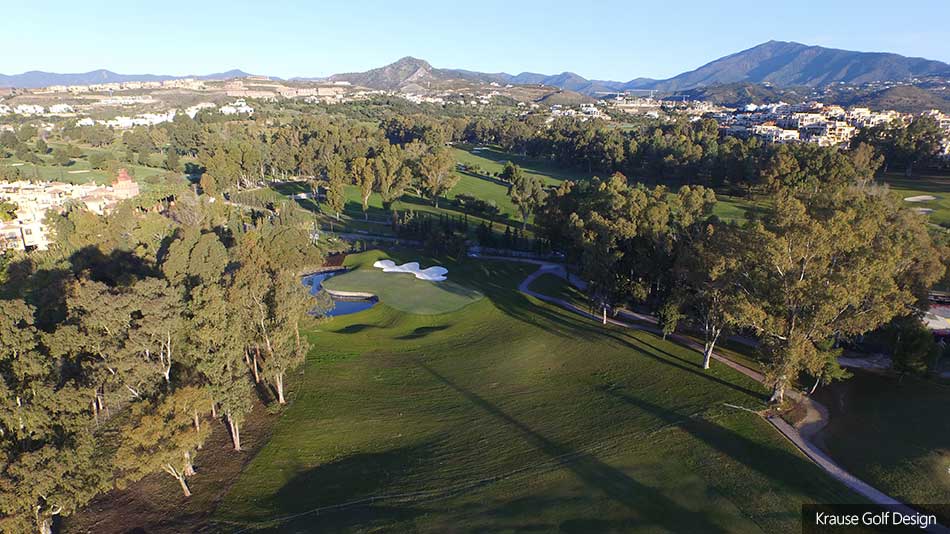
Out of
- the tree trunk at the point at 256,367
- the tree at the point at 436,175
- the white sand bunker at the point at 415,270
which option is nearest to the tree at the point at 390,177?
the tree at the point at 436,175

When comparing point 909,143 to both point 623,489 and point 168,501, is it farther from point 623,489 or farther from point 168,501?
point 168,501

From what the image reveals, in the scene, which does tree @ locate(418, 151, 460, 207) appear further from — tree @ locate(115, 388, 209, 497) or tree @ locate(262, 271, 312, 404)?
tree @ locate(115, 388, 209, 497)

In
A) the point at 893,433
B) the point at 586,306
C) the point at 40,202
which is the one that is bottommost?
the point at 586,306

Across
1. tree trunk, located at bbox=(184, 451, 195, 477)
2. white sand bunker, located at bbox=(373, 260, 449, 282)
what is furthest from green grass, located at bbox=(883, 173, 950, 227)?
Answer: tree trunk, located at bbox=(184, 451, 195, 477)

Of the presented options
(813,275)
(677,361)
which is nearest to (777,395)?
(677,361)

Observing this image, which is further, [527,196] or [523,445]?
[527,196]

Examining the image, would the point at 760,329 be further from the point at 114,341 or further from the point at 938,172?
the point at 938,172

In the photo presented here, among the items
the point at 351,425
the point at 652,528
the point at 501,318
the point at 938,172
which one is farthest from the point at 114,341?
the point at 938,172
